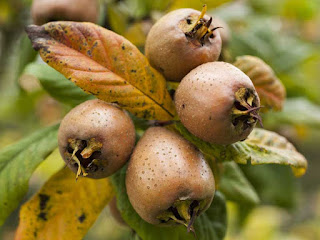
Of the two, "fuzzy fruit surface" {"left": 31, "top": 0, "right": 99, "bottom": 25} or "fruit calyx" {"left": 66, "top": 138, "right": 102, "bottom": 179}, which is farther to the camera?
"fuzzy fruit surface" {"left": 31, "top": 0, "right": 99, "bottom": 25}

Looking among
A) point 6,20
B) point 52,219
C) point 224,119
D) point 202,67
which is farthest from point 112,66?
point 6,20

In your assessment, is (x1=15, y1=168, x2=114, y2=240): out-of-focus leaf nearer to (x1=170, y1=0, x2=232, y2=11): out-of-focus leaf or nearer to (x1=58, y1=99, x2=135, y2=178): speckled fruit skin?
(x1=58, y1=99, x2=135, y2=178): speckled fruit skin

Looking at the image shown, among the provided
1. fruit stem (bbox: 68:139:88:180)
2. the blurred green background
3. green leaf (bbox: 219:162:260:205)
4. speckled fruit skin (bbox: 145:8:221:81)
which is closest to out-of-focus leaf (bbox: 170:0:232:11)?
the blurred green background

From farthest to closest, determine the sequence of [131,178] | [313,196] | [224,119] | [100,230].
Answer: [313,196]
[100,230]
[131,178]
[224,119]

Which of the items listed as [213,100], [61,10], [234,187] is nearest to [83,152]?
[213,100]

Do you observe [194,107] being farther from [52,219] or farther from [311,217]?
[311,217]

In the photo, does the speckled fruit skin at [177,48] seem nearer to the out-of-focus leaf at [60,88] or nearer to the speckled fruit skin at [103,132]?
the speckled fruit skin at [103,132]
